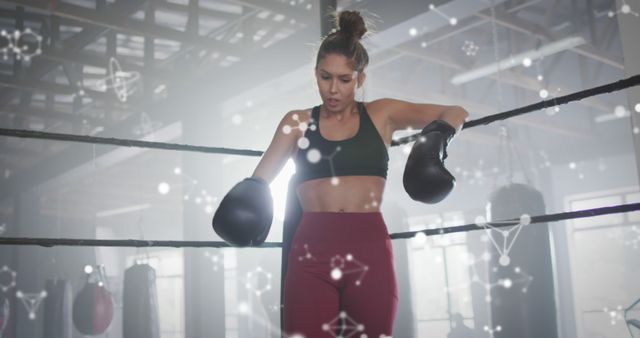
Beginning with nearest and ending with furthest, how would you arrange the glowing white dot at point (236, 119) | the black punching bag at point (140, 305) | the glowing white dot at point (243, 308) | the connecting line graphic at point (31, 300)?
the black punching bag at point (140, 305)
the glowing white dot at point (236, 119)
the connecting line graphic at point (31, 300)
the glowing white dot at point (243, 308)

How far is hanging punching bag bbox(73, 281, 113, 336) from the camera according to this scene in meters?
7.31

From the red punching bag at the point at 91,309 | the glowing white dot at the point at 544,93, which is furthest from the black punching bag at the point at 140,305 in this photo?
the glowing white dot at the point at 544,93

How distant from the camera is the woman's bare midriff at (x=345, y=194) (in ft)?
4.42

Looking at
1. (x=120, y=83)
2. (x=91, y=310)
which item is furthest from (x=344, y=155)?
(x=91, y=310)

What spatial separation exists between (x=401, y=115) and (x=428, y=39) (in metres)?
5.09

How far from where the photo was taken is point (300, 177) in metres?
1.42

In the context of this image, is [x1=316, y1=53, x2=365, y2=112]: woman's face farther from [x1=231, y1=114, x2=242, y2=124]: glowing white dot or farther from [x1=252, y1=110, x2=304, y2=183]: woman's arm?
[x1=231, y1=114, x2=242, y2=124]: glowing white dot

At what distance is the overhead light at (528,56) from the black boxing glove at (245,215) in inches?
167

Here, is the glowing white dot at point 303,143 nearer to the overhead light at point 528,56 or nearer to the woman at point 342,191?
the woman at point 342,191

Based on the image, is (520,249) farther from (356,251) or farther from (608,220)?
(608,220)

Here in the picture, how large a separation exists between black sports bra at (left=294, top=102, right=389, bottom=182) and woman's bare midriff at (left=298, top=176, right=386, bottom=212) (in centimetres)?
1

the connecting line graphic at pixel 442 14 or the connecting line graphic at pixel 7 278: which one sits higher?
the connecting line graphic at pixel 442 14

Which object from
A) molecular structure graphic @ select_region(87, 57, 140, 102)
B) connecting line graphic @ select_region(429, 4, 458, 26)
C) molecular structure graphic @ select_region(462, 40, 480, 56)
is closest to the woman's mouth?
connecting line graphic @ select_region(429, 4, 458, 26)

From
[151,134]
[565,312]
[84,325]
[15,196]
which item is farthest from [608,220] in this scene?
[15,196]
